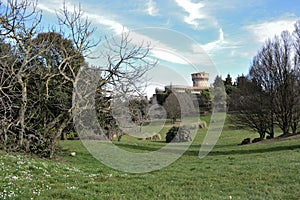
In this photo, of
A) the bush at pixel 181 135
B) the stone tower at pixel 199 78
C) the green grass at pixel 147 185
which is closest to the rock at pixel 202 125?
the bush at pixel 181 135

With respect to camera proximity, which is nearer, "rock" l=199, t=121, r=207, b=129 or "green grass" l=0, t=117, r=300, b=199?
"green grass" l=0, t=117, r=300, b=199

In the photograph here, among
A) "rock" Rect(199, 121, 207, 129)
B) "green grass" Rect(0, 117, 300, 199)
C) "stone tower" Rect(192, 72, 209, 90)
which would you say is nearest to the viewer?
"green grass" Rect(0, 117, 300, 199)

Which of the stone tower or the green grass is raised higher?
the stone tower

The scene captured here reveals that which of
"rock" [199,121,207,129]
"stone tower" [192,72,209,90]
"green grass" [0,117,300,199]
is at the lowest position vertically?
"green grass" [0,117,300,199]

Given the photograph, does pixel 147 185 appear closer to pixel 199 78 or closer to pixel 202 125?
pixel 199 78

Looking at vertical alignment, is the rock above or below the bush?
above

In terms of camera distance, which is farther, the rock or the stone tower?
the rock

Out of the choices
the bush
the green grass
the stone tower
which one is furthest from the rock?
the green grass

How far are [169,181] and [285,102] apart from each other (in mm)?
24891

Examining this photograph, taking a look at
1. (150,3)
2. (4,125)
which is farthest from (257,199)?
(150,3)

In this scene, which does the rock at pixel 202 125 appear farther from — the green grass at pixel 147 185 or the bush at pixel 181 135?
the green grass at pixel 147 185

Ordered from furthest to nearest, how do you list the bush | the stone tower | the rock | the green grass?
the rock → the bush → the stone tower → the green grass

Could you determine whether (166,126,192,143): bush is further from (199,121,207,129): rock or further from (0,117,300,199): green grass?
(0,117,300,199): green grass

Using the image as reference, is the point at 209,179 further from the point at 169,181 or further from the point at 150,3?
the point at 150,3
